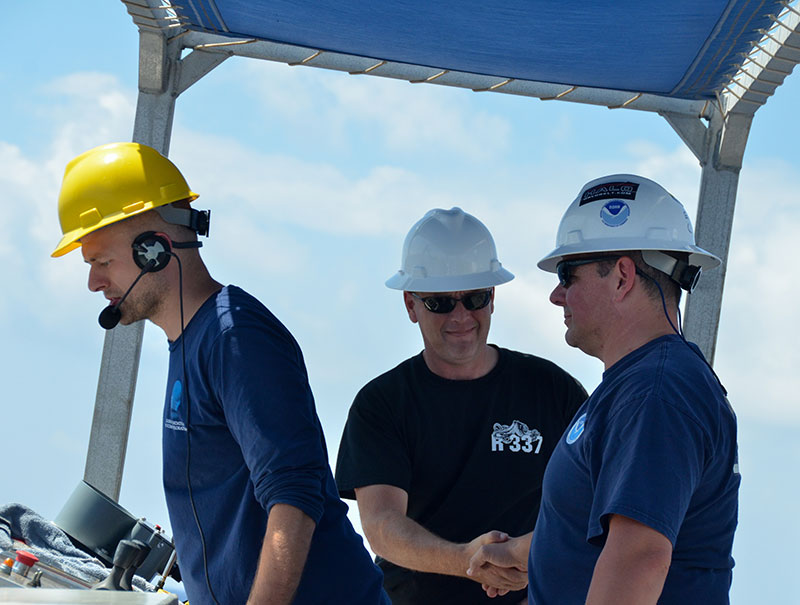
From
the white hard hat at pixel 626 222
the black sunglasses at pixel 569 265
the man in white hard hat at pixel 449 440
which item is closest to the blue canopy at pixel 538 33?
the man in white hard hat at pixel 449 440

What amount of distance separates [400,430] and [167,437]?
113cm

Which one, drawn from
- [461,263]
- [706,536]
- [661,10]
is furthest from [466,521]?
[661,10]

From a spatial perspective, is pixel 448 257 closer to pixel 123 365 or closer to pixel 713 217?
pixel 713 217

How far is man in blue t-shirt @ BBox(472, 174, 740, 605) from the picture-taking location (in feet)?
5.40

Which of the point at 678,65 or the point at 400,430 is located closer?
the point at 400,430

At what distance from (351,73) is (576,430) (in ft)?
8.46

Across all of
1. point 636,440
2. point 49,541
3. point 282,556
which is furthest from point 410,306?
point 636,440

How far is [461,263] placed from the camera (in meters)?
3.53

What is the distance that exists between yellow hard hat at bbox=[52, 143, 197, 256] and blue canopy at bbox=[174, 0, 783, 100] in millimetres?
1295

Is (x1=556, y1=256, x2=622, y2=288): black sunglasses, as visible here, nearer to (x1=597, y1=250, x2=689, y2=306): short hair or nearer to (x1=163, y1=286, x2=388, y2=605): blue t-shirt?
(x1=597, y1=250, x2=689, y2=306): short hair

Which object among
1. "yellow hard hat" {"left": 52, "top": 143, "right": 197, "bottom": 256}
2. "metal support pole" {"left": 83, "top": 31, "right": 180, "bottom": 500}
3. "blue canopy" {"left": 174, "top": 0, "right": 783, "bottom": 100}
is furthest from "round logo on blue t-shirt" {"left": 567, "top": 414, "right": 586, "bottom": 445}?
"metal support pole" {"left": 83, "top": 31, "right": 180, "bottom": 500}

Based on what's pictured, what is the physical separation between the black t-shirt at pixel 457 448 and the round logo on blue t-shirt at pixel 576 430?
3.99ft

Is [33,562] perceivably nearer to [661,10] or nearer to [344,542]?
[344,542]

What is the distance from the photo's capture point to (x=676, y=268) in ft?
6.75
